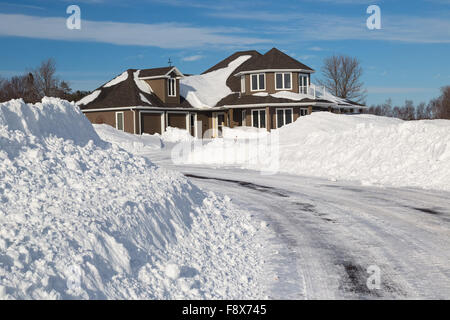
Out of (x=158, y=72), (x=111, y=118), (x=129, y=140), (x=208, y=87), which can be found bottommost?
(x=129, y=140)

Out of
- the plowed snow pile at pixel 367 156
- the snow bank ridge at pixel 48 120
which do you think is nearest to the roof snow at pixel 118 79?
the plowed snow pile at pixel 367 156

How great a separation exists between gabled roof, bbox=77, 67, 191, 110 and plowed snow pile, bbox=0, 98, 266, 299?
1160 inches

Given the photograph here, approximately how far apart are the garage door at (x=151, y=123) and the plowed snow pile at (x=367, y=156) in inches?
578

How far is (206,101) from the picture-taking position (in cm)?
4481

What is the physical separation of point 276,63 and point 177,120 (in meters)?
10.3

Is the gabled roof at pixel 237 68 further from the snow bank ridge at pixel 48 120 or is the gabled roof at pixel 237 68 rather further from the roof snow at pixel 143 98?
the snow bank ridge at pixel 48 120

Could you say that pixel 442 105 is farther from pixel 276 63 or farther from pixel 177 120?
pixel 177 120

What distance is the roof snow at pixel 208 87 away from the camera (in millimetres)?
44688

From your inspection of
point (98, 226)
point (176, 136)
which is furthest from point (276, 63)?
point (98, 226)

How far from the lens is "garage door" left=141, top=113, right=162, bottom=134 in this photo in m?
39.8

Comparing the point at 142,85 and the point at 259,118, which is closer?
the point at 259,118
